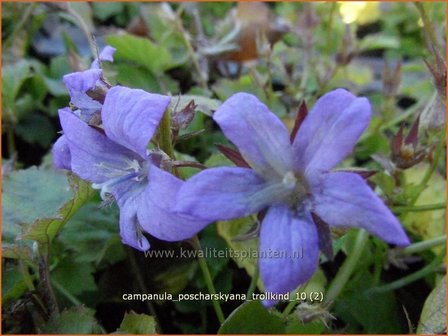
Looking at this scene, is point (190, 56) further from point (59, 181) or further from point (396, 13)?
point (396, 13)

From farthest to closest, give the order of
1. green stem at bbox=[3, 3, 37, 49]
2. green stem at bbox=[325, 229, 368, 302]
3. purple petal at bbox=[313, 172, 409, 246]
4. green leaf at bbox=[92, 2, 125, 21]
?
1. green leaf at bbox=[92, 2, 125, 21]
2. green stem at bbox=[3, 3, 37, 49]
3. green stem at bbox=[325, 229, 368, 302]
4. purple petal at bbox=[313, 172, 409, 246]

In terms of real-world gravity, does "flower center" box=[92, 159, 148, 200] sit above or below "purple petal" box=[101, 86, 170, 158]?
below

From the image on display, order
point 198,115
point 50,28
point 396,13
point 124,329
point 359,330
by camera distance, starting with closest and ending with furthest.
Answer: point 124,329 < point 359,330 < point 198,115 < point 50,28 < point 396,13

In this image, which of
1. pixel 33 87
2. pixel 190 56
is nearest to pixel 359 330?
pixel 190 56

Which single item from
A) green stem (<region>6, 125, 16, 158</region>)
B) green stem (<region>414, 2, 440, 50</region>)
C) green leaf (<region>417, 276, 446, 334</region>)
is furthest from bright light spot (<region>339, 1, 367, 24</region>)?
green leaf (<region>417, 276, 446, 334</region>)

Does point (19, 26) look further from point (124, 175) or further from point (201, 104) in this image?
point (124, 175)

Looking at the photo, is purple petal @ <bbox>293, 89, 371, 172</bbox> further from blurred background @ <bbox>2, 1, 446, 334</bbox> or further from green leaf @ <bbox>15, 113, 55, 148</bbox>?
green leaf @ <bbox>15, 113, 55, 148</bbox>

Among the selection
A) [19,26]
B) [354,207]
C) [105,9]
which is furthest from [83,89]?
[105,9]
